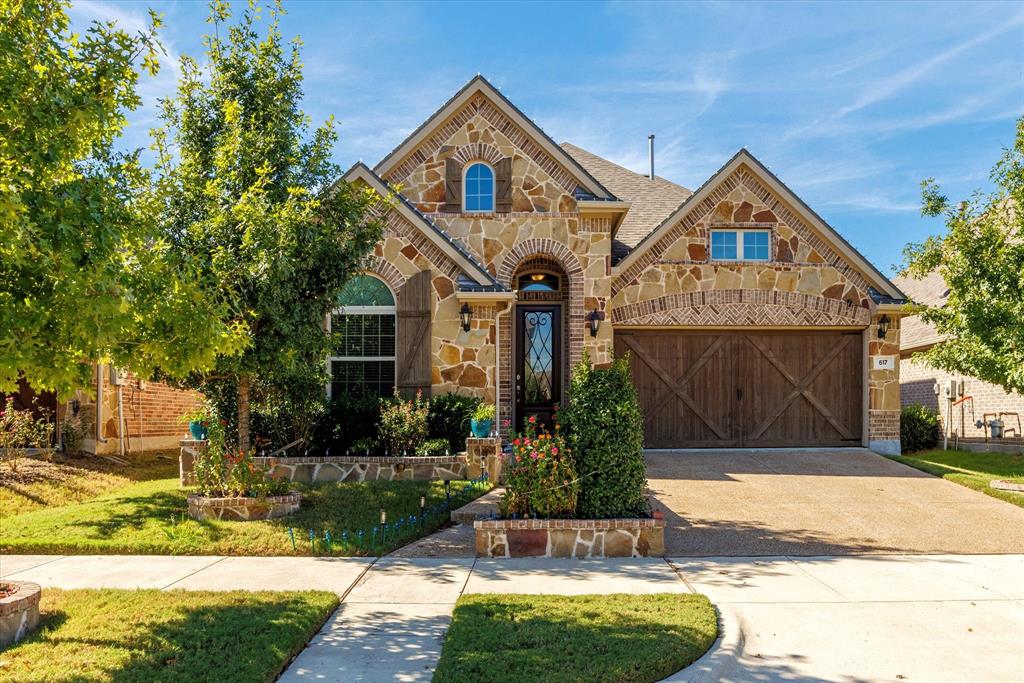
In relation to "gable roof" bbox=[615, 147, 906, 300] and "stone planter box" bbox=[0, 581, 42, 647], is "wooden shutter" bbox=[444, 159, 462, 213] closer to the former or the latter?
"gable roof" bbox=[615, 147, 906, 300]

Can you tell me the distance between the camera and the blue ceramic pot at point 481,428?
40.2 feet

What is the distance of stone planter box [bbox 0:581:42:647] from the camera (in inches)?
213

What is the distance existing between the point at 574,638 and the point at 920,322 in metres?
18.7

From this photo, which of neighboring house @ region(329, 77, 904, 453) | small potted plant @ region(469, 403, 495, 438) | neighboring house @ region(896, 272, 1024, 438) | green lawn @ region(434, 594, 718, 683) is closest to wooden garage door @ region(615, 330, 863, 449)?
neighboring house @ region(329, 77, 904, 453)

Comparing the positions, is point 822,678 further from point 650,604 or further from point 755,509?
point 755,509

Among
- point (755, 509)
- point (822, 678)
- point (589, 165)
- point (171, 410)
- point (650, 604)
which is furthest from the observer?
point (589, 165)

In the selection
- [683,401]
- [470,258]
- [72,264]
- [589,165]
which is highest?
[589,165]

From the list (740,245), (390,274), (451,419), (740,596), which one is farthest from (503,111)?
(740,596)

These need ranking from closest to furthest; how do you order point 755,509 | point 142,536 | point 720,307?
point 142,536
point 755,509
point 720,307

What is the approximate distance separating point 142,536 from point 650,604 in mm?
6088

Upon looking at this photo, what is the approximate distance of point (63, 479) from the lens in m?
12.4

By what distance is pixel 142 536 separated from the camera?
8.98 meters

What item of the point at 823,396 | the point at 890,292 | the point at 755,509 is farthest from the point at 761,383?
the point at 755,509

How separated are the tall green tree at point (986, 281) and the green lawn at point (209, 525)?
324 inches
